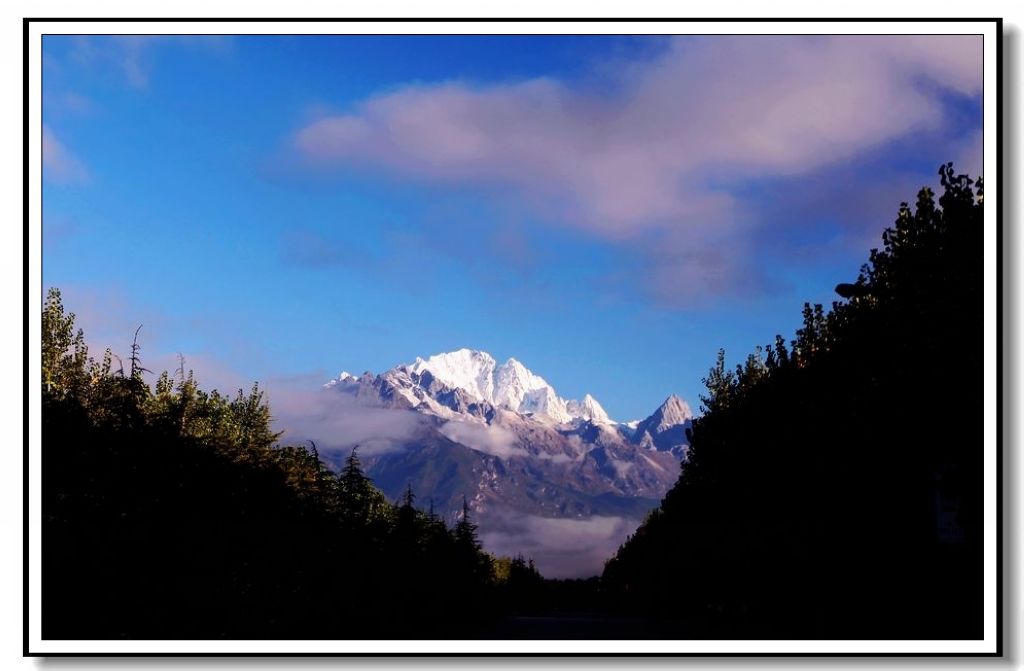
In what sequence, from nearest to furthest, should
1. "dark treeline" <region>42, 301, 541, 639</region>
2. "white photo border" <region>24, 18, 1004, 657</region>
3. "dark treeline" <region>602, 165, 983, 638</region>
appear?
"white photo border" <region>24, 18, 1004, 657</region>
"dark treeline" <region>602, 165, 983, 638</region>
"dark treeline" <region>42, 301, 541, 639</region>

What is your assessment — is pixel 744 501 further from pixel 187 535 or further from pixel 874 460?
pixel 187 535

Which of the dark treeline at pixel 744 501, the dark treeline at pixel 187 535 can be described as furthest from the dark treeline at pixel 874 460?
the dark treeline at pixel 187 535

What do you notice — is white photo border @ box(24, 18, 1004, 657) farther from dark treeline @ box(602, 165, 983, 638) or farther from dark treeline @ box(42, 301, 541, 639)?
dark treeline @ box(42, 301, 541, 639)

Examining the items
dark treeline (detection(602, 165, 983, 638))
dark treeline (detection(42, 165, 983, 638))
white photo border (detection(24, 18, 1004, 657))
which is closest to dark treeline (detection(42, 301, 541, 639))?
dark treeline (detection(42, 165, 983, 638))
